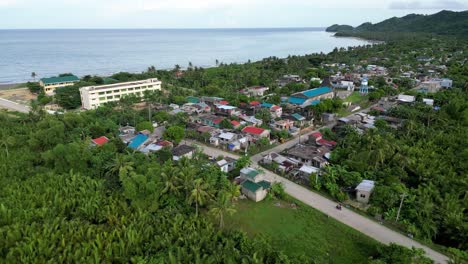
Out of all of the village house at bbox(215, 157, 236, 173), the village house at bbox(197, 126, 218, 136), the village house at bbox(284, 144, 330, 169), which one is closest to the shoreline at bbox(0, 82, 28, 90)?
the village house at bbox(197, 126, 218, 136)

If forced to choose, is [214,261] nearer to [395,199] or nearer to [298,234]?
[298,234]

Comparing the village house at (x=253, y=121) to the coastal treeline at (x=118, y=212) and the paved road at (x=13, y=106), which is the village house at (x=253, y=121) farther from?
the paved road at (x=13, y=106)

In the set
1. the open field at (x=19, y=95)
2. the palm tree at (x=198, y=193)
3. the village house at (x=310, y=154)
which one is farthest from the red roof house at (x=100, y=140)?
the open field at (x=19, y=95)

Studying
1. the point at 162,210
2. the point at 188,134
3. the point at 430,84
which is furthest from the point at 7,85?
the point at 430,84

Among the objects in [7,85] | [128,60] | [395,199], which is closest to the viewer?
[395,199]

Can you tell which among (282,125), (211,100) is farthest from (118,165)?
(211,100)

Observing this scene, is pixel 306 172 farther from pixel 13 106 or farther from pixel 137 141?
pixel 13 106
